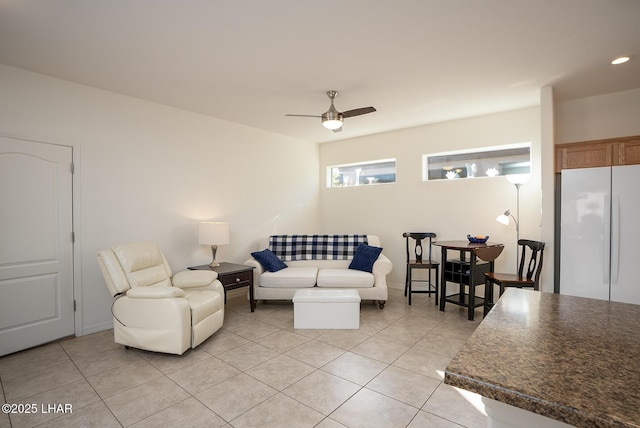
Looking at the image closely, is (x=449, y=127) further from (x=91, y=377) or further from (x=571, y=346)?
(x=91, y=377)

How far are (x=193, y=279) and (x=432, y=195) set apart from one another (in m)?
3.61

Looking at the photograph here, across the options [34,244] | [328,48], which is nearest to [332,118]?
[328,48]

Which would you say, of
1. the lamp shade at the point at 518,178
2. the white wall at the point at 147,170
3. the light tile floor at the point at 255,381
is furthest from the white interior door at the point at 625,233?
the white wall at the point at 147,170

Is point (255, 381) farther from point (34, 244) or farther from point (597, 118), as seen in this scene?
point (597, 118)

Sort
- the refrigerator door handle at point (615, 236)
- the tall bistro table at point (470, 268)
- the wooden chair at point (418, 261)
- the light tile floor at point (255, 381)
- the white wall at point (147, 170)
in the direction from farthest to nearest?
the wooden chair at point (418, 261), the tall bistro table at point (470, 268), the white wall at point (147, 170), the refrigerator door handle at point (615, 236), the light tile floor at point (255, 381)

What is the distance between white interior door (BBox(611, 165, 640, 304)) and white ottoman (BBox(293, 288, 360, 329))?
247cm

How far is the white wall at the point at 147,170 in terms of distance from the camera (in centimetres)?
312

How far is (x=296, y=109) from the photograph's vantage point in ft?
13.4

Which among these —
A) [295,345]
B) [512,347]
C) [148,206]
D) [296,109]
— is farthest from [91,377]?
[296,109]

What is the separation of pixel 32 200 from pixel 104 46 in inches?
64.7

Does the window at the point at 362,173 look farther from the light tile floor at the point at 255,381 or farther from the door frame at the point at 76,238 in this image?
the door frame at the point at 76,238

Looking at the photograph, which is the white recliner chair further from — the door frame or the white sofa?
the white sofa

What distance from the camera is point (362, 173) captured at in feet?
19.0

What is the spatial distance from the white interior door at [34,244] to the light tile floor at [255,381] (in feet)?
0.77
